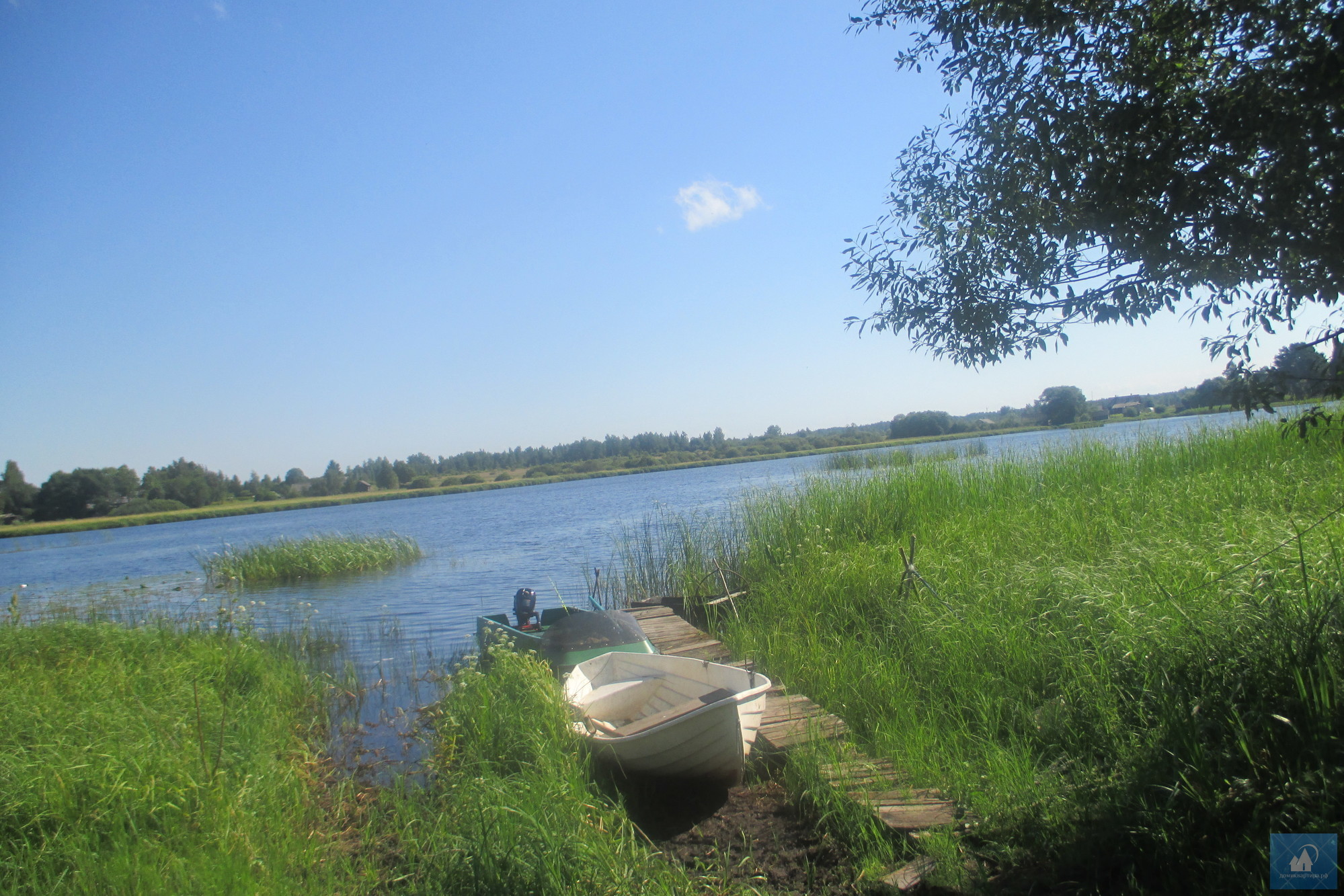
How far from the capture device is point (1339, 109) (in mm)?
2283

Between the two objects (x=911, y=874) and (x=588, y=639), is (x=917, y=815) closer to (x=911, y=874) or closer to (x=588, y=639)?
(x=911, y=874)

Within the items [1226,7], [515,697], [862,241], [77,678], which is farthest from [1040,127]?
[77,678]

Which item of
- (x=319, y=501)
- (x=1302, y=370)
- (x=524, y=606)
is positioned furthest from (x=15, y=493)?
(x=1302, y=370)

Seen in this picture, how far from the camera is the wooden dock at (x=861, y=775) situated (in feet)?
10.7

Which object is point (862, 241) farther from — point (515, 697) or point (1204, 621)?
point (515, 697)

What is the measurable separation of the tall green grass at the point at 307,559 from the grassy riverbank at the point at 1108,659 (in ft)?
48.4

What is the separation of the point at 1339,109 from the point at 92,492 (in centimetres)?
6961

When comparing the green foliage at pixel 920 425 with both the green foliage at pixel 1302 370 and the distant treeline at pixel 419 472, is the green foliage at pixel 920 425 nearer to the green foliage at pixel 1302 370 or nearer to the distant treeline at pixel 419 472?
the distant treeline at pixel 419 472

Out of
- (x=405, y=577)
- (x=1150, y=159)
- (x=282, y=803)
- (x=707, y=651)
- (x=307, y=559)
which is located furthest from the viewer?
(x=307, y=559)

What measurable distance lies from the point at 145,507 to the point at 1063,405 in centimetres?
6528

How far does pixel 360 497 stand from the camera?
67.1 meters

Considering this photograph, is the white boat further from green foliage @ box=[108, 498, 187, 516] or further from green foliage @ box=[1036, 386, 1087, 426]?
green foliage @ box=[108, 498, 187, 516]

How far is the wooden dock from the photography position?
10.7 ft

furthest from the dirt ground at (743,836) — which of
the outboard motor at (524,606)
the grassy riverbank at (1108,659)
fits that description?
the outboard motor at (524,606)
